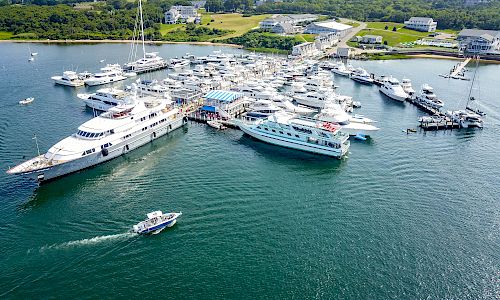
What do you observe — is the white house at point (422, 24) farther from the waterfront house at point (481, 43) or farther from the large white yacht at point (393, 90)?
the large white yacht at point (393, 90)

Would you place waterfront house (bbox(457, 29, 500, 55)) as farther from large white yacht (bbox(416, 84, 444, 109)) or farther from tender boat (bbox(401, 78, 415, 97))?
large white yacht (bbox(416, 84, 444, 109))

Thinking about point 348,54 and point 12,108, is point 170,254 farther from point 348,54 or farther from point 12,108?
point 348,54

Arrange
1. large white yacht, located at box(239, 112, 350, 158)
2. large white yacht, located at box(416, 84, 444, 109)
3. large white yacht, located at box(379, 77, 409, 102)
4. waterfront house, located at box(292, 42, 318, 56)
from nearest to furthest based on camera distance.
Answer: large white yacht, located at box(239, 112, 350, 158)
large white yacht, located at box(416, 84, 444, 109)
large white yacht, located at box(379, 77, 409, 102)
waterfront house, located at box(292, 42, 318, 56)

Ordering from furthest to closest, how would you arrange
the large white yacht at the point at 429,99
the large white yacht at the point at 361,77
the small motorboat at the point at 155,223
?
the large white yacht at the point at 361,77 → the large white yacht at the point at 429,99 → the small motorboat at the point at 155,223

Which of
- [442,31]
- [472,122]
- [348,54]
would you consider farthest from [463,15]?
[472,122]

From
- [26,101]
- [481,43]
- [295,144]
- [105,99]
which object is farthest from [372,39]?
[26,101]

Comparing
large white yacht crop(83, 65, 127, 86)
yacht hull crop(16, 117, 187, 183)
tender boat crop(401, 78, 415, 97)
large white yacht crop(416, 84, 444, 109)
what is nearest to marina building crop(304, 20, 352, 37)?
tender boat crop(401, 78, 415, 97)

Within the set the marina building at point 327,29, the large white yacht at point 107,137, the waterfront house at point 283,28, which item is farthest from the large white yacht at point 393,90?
the waterfront house at point 283,28
